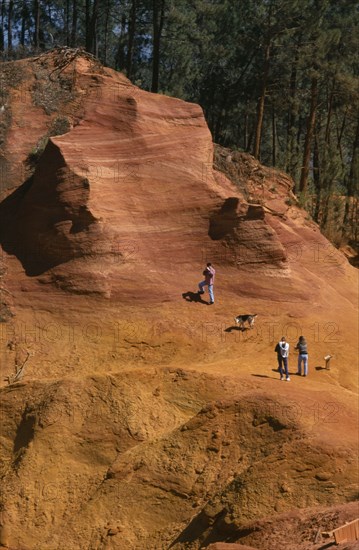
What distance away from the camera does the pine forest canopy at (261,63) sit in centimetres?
3059

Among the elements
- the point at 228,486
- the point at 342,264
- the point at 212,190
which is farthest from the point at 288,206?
the point at 228,486

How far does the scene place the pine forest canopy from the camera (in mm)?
30594

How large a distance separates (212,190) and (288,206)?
5.27 m

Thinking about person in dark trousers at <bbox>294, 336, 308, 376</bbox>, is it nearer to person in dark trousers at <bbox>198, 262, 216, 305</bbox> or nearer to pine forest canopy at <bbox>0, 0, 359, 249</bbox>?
person in dark trousers at <bbox>198, 262, 216, 305</bbox>

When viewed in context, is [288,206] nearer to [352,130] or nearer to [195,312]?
[195,312]

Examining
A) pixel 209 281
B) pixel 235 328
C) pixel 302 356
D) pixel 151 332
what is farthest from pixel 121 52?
pixel 302 356

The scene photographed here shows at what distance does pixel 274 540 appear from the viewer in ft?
33.1

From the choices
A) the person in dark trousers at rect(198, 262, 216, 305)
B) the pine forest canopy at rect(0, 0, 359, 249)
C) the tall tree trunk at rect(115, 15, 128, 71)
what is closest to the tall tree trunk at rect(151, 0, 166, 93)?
the pine forest canopy at rect(0, 0, 359, 249)

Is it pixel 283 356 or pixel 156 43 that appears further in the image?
pixel 156 43

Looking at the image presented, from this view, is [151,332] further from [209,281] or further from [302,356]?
[302,356]

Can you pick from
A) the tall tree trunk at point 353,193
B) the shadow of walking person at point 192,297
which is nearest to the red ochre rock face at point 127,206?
the shadow of walking person at point 192,297

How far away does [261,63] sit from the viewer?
34281mm

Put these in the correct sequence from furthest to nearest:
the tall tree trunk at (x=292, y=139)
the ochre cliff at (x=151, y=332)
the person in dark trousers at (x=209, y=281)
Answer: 1. the tall tree trunk at (x=292, y=139)
2. the person in dark trousers at (x=209, y=281)
3. the ochre cliff at (x=151, y=332)

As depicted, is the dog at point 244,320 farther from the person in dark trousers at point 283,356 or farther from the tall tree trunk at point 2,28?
the tall tree trunk at point 2,28
